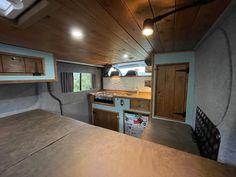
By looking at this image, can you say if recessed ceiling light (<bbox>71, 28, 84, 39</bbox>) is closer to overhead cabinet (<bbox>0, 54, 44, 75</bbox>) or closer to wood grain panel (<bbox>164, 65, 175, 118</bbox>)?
overhead cabinet (<bbox>0, 54, 44, 75</bbox>)

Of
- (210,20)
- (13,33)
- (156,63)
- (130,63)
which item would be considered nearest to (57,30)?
(13,33)

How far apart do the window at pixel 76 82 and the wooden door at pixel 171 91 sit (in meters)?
2.23

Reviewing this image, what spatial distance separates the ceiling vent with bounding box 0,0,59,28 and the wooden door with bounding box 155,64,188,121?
200 cm

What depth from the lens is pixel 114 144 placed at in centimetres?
97

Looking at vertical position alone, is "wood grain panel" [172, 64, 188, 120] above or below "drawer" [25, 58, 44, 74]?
below

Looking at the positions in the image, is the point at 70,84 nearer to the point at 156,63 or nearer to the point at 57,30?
the point at 57,30

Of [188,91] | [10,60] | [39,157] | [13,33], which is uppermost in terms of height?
[13,33]

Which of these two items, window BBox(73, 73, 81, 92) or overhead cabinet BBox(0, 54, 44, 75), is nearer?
overhead cabinet BBox(0, 54, 44, 75)

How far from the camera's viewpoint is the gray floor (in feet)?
4.51

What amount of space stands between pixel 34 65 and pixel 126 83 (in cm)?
239

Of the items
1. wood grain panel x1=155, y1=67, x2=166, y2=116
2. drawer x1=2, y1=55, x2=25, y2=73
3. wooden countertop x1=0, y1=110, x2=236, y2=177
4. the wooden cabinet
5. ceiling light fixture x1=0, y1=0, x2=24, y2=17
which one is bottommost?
the wooden cabinet

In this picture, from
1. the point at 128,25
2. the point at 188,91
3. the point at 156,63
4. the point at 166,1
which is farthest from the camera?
the point at 156,63

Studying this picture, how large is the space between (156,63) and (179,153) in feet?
5.73

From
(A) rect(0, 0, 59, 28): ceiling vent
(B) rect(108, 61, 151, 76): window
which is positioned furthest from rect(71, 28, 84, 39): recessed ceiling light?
(B) rect(108, 61, 151, 76): window
